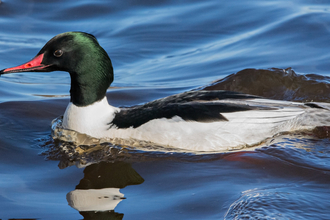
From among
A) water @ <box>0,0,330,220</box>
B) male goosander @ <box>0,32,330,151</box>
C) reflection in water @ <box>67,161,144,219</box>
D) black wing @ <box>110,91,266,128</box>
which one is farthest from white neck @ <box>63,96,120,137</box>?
reflection in water @ <box>67,161,144,219</box>

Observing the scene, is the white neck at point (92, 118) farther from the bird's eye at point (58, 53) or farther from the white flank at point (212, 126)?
the bird's eye at point (58, 53)

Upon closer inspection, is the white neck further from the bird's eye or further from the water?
the bird's eye

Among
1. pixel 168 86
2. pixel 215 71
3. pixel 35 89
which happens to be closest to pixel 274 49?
pixel 215 71

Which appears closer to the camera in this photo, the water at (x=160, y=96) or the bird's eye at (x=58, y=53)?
the water at (x=160, y=96)

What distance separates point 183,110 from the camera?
5.13 m

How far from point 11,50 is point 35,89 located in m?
2.04

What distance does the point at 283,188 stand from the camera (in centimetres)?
423

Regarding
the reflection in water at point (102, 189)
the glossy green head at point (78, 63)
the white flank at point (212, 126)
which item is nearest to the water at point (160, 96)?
the reflection in water at point (102, 189)

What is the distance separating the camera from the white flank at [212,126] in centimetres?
515

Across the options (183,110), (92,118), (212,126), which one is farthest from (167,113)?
(92,118)

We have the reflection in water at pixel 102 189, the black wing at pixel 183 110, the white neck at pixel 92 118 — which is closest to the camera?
the reflection in water at pixel 102 189

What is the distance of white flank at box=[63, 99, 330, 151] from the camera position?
16.9 ft

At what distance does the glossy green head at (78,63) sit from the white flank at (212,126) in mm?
209

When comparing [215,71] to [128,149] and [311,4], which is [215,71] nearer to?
[128,149]
